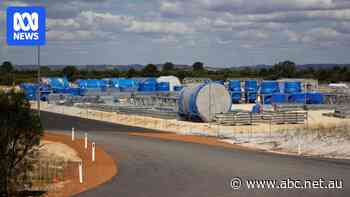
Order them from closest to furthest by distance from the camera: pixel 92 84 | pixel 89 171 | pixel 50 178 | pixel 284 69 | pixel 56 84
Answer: pixel 50 178
pixel 89 171
pixel 56 84
pixel 92 84
pixel 284 69

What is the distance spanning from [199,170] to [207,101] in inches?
969

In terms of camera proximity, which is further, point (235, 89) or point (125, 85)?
point (125, 85)

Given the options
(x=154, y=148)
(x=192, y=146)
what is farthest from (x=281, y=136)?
(x=154, y=148)

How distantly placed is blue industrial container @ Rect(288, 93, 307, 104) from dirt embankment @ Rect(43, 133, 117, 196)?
36286 millimetres

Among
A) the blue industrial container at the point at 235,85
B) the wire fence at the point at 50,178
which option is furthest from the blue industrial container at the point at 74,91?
the wire fence at the point at 50,178

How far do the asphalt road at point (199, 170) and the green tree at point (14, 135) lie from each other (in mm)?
1981

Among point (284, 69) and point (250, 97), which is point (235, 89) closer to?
point (250, 97)

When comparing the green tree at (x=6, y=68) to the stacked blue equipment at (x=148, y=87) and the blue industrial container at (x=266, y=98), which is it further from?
the blue industrial container at (x=266, y=98)

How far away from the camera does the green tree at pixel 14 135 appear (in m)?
15.6

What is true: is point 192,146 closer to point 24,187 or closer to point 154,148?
point 154,148

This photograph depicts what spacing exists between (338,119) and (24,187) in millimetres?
34856

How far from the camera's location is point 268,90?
67.6m

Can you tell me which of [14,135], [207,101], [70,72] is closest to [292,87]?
[207,101]

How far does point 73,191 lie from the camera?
647 inches
